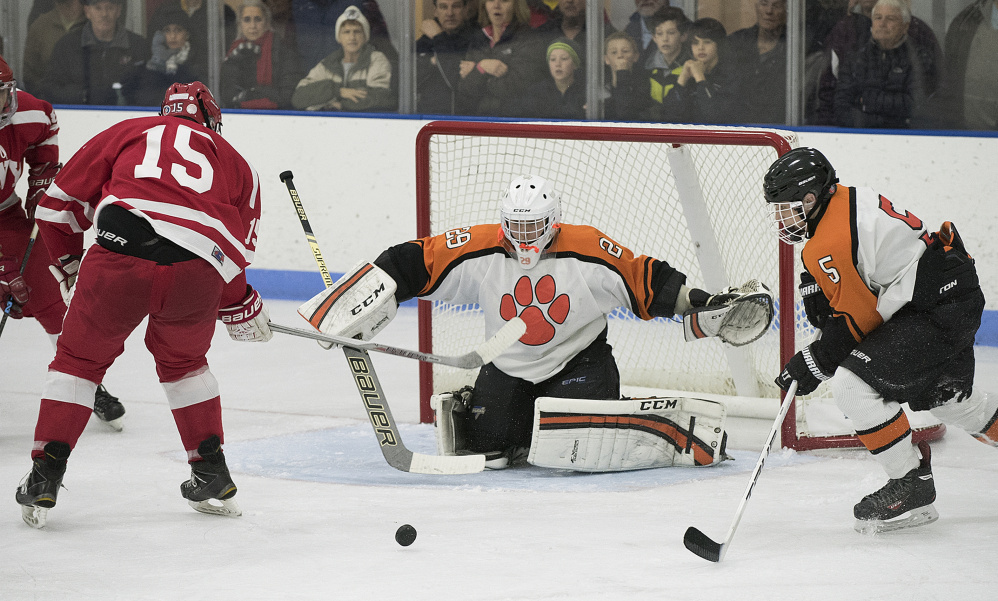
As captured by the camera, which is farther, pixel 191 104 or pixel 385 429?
pixel 385 429

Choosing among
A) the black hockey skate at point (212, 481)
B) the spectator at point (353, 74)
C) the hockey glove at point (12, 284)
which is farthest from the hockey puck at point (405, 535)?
the spectator at point (353, 74)

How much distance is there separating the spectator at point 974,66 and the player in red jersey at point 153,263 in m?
3.42

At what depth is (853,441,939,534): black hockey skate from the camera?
2773mm

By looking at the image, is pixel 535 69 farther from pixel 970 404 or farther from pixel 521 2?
pixel 970 404

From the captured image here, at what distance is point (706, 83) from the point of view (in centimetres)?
575

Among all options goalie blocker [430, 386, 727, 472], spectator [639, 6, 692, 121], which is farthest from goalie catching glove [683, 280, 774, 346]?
spectator [639, 6, 692, 121]

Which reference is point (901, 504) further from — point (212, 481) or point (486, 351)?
point (212, 481)

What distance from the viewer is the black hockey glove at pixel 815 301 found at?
111 inches

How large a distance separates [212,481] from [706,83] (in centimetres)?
357

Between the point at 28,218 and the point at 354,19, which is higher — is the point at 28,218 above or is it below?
below

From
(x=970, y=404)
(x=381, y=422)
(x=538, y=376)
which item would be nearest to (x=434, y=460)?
(x=381, y=422)

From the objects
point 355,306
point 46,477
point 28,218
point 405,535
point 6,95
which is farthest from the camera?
point 28,218

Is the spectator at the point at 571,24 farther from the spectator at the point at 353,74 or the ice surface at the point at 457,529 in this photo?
the ice surface at the point at 457,529

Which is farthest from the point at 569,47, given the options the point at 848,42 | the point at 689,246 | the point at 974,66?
the point at 974,66
